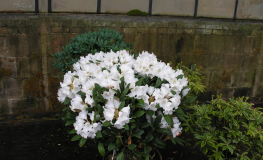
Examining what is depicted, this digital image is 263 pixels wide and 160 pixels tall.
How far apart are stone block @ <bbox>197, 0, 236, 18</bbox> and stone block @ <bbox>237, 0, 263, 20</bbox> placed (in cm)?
22

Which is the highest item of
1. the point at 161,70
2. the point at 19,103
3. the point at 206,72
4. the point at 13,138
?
the point at 161,70

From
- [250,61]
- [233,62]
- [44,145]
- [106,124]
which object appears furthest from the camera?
[250,61]

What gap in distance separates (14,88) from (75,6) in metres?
2.11

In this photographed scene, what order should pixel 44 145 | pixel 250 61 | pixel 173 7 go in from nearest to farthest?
1. pixel 44 145
2. pixel 173 7
3. pixel 250 61

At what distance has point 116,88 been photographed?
1.93 m

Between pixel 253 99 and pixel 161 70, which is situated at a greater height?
pixel 161 70

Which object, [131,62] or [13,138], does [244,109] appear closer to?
[131,62]

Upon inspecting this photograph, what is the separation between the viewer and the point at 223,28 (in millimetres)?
5363

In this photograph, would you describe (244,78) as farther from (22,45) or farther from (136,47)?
(22,45)

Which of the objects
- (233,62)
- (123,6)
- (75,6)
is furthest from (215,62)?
(75,6)

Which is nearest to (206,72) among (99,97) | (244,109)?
(244,109)

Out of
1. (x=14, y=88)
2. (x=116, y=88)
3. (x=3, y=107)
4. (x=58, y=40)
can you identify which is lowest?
(x=3, y=107)

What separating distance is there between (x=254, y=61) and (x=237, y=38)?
2.86 feet

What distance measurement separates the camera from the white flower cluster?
1.86m
